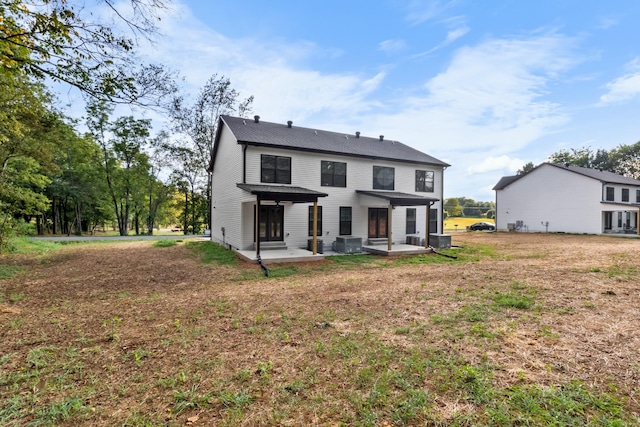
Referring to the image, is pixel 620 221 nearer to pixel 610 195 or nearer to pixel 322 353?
pixel 610 195

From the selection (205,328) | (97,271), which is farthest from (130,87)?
(97,271)

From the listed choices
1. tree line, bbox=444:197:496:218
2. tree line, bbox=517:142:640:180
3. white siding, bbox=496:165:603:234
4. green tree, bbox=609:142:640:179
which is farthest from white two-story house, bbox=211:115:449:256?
green tree, bbox=609:142:640:179

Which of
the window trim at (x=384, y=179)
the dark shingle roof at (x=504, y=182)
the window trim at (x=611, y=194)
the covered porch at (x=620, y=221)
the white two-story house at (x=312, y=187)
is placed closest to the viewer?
the white two-story house at (x=312, y=187)

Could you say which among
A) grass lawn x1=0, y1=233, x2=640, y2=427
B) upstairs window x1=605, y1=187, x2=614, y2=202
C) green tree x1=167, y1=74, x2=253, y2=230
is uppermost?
green tree x1=167, y1=74, x2=253, y2=230

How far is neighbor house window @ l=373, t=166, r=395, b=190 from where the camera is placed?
50.9 ft

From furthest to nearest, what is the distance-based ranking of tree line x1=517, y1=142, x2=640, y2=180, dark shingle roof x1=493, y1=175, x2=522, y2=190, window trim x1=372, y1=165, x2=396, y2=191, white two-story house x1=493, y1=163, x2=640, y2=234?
tree line x1=517, y1=142, x2=640, y2=180 < dark shingle roof x1=493, y1=175, x2=522, y2=190 < white two-story house x1=493, y1=163, x2=640, y2=234 < window trim x1=372, y1=165, x2=396, y2=191

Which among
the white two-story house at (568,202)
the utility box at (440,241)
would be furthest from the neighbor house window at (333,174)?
the white two-story house at (568,202)

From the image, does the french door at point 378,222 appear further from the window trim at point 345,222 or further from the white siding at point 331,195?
the window trim at point 345,222

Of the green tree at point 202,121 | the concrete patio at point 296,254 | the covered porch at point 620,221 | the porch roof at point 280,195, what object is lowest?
the concrete patio at point 296,254

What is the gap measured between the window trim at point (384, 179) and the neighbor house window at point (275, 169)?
4951mm

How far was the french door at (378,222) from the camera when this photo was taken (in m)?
15.2

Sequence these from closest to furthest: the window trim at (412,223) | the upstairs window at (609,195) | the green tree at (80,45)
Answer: the green tree at (80,45), the window trim at (412,223), the upstairs window at (609,195)

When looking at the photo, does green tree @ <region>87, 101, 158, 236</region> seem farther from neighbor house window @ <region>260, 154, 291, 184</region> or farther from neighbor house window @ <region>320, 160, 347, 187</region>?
neighbor house window @ <region>320, 160, 347, 187</region>

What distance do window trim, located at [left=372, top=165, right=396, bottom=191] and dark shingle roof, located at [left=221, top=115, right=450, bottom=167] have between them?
65 cm
